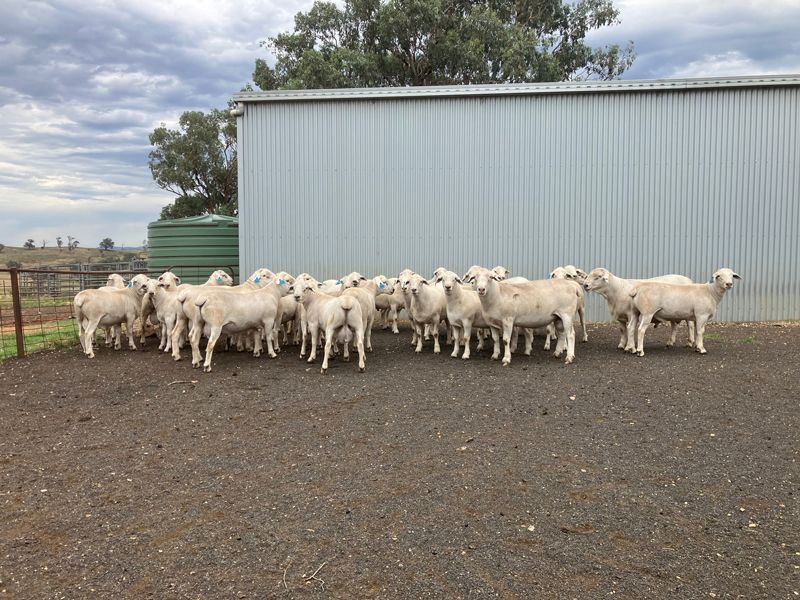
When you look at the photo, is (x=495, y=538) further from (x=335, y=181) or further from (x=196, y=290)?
(x=335, y=181)

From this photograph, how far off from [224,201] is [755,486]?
44185mm

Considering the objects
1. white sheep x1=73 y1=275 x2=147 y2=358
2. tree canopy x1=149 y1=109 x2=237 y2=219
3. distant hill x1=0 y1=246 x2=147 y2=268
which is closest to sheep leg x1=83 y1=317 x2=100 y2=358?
white sheep x1=73 y1=275 x2=147 y2=358

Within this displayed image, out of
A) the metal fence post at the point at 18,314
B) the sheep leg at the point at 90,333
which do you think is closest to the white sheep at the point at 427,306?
the sheep leg at the point at 90,333

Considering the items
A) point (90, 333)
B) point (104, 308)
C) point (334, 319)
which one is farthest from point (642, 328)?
point (90, 333)

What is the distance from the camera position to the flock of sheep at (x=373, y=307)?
1102 centimetres

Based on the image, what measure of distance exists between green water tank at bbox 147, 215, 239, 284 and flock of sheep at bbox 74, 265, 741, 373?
7.47 metres

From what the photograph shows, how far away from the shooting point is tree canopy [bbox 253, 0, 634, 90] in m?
31.1

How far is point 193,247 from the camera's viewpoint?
2108cm

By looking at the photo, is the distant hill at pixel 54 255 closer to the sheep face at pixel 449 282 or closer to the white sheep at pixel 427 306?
the white sheep at pixel 427 306

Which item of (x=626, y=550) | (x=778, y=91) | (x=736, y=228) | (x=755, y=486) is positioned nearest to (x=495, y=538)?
(x=626, y=550)

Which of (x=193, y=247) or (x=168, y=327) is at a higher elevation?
(x=193, y=247)

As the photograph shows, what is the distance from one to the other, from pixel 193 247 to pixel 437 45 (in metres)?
18.5

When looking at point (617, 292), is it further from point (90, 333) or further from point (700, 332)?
point (90, 333)

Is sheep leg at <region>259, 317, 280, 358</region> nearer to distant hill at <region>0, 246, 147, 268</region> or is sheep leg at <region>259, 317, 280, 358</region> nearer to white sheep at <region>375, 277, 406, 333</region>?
white sheep at <region>375, 277, 406, 333</region>
